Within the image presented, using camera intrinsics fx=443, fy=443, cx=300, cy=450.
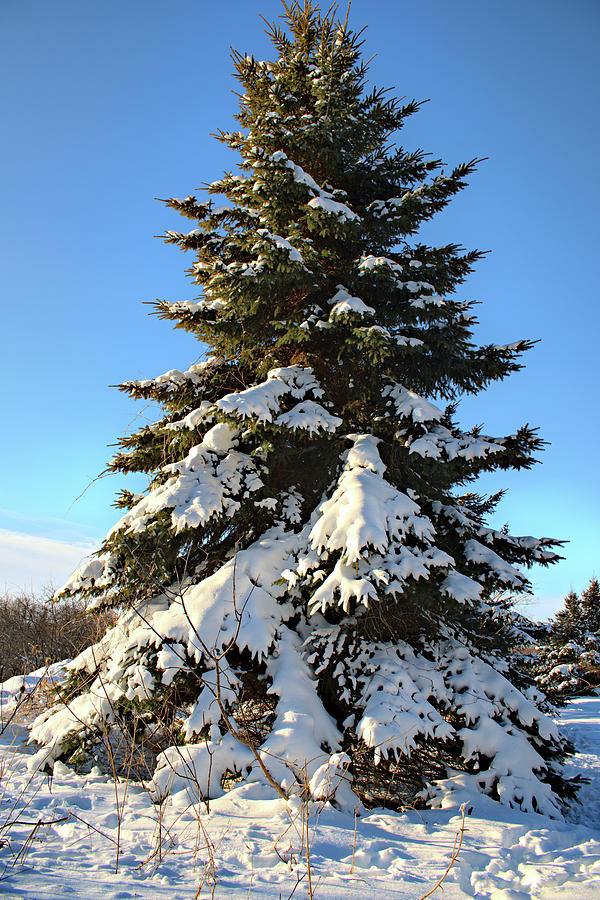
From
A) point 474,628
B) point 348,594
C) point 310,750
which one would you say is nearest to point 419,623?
point 474,628

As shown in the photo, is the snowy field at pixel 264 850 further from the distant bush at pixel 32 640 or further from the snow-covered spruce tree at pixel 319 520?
the distant bush at pixel 32 640

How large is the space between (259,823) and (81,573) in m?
3.68

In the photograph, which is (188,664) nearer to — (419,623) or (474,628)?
(419,623)

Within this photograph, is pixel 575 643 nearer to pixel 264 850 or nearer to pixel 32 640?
pixel 264 850

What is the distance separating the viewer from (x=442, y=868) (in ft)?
10.3

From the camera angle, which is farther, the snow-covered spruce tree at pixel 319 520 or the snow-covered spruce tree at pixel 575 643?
the snow-covered spruce tree at pixel 575 643

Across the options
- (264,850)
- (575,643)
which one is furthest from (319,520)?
(575,643)

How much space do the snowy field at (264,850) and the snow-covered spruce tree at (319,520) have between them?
0.34 metres

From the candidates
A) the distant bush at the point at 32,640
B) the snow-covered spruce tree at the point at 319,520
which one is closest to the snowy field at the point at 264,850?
the snow-covered spruce tree at the point at 319,520

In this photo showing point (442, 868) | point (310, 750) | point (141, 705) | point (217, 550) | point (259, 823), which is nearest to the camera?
point (442, 868)

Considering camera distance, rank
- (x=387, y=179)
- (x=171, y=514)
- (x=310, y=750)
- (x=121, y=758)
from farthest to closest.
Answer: (x=387, y=179), (x=121, y=758), (x=171, y=514), (x=310, y=750)

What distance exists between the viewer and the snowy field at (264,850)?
2.65m

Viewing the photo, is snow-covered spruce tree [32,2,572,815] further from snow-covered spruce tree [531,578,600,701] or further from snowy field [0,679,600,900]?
snow-covered spruce tree [531,578,600,701]

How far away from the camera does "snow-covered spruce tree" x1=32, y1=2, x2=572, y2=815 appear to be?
4.55m
